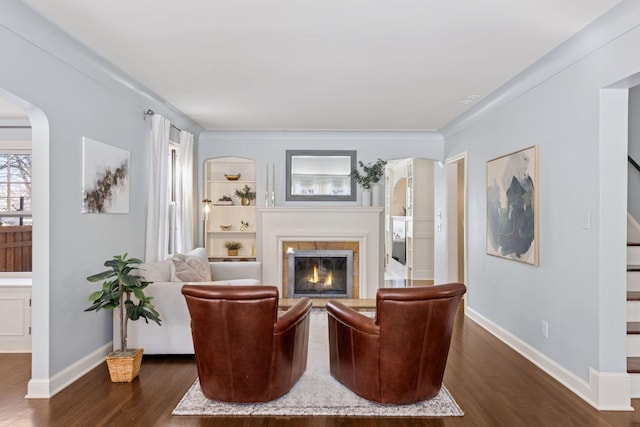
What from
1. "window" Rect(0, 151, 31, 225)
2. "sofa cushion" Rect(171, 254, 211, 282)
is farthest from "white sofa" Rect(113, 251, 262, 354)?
"window" Rect(0, 151, 31, 225)

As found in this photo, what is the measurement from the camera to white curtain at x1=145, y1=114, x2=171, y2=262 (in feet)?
15.5

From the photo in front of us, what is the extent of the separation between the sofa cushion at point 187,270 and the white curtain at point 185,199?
1270mm

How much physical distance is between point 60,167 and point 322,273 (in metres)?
4.31

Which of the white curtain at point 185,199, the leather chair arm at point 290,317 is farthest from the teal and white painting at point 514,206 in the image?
the white curtain at point 185,199

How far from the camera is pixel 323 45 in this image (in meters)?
3.37

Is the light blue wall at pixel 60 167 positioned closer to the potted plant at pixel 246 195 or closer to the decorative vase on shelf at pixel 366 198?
the potted plant at pixel 246 195

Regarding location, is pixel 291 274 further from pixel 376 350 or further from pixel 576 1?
pixel 576 1

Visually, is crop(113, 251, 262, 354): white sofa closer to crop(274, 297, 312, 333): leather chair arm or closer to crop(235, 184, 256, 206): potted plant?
crop(274, 297, 312, 333): leather chair arm

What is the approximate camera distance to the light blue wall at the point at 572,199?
300 cm

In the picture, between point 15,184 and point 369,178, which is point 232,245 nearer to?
point 369,178

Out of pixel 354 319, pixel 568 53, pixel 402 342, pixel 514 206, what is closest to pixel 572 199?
pixel 514 206

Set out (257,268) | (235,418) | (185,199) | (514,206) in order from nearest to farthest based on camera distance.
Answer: (235,418)
(514,206)
(257,268)
(185,199)

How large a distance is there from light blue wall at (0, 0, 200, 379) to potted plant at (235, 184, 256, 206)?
10.1 feet

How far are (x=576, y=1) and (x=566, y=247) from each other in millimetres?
1829
